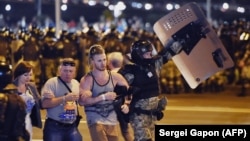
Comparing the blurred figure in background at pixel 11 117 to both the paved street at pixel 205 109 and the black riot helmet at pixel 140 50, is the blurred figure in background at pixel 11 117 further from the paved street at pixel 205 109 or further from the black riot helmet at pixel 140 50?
the paved street at pixel 205 109

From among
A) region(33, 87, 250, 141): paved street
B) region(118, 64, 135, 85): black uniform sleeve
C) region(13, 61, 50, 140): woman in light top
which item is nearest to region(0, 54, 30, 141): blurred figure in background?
region(13, 61, 50, 140): woman in light top

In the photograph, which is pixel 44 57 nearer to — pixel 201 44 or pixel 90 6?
pixel 201 44

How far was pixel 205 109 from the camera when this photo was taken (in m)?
17.4

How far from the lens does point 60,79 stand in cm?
892

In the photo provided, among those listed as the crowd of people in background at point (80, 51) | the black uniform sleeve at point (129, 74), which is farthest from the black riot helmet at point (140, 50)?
the crowd of people in background at point (80, 51)

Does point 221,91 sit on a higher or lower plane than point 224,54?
lower

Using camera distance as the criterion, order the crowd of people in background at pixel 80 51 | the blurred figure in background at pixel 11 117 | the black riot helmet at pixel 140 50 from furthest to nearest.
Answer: the crowd of people in background at pixel 80 51
the black riot helmet at pixel 140 50
the blurred figure in background at pixel 11 117

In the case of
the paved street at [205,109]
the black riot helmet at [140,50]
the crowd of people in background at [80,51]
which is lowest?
the paved street at [205,109]

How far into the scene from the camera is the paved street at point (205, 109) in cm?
1518

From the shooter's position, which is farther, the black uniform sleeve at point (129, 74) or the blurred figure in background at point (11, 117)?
the black uniform sleeve at point (129, 74)

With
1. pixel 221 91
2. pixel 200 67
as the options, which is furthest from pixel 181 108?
pixel 200 67

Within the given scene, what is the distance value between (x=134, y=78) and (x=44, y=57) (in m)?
11.7

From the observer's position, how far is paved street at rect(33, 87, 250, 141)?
15180mm

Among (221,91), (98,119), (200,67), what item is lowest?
(221,91)
